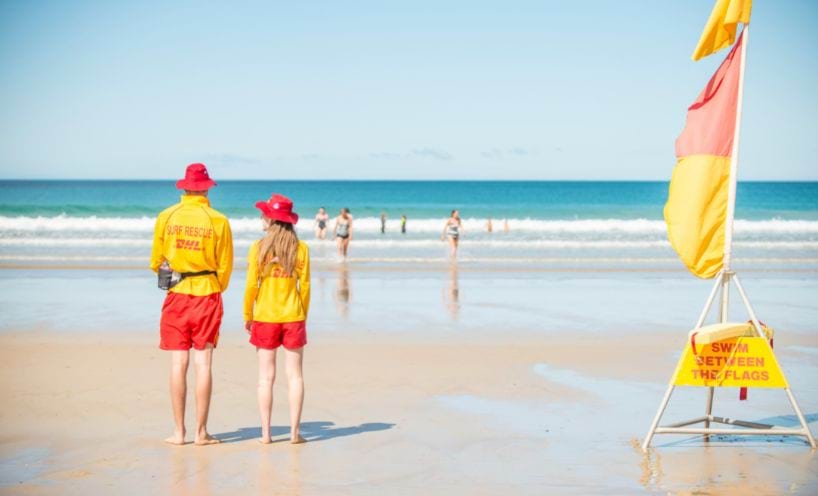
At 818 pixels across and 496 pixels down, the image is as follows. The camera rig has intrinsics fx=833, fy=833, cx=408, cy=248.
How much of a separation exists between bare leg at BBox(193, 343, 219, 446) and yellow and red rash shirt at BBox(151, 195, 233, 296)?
449 millimetres

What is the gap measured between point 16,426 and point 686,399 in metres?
5.71

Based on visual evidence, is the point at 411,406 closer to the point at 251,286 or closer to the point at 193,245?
the point at 251,286

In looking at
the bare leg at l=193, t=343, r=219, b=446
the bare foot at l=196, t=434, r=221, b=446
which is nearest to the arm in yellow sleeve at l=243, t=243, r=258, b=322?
the bare leg at l=193, t=343, r=219, b=446

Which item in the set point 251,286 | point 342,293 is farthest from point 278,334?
point 342,293

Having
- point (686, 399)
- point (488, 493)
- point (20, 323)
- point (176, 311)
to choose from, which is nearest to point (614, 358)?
point (686, 399)

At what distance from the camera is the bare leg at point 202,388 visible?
19.6ft

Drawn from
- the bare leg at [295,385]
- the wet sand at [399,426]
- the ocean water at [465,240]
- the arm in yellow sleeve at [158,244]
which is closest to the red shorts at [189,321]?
the arm in yellow sleeve at [158,244]

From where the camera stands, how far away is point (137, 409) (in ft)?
23.3

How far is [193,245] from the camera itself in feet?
19.4

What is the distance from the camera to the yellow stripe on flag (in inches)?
239

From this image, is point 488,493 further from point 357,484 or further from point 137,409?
point 137,409

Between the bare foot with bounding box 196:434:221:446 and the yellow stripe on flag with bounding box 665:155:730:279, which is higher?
the yellow stripe on flag with bounding box 665:155:730:279

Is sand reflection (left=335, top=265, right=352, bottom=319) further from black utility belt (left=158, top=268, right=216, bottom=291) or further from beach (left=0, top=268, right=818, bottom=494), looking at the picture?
black utility belt (left=158, top=268, right=216, bottom=291)

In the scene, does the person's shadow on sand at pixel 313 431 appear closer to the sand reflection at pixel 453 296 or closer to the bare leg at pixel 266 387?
the bare leg at pixel 266 387
